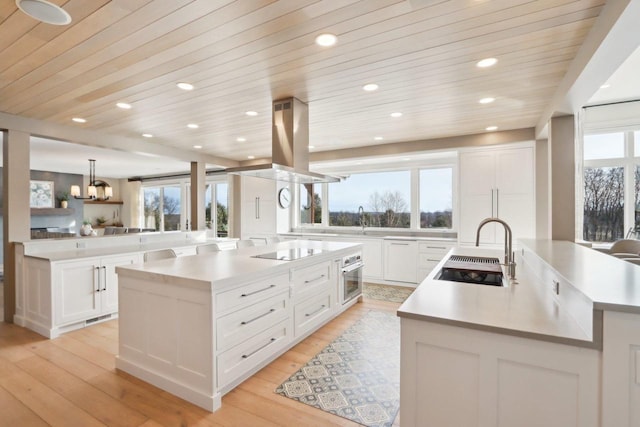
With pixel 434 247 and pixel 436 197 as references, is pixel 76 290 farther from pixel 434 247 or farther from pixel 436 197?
pixel 436 197

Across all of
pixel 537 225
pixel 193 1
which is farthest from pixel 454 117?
pixel 193 1

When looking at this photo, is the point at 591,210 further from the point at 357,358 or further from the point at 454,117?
the point at 357,358

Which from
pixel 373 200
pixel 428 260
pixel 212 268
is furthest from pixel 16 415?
pixel 373 200

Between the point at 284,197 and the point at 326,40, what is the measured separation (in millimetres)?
4955

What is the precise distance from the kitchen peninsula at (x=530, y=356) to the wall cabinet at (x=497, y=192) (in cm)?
327

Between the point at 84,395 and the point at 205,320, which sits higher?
the point at 205,320

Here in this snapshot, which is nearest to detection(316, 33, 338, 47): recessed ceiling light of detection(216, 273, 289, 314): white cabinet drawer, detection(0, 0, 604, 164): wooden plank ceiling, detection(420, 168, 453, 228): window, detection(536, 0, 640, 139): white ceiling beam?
detection(0, 0, 604, 164): wooden plank ceiling

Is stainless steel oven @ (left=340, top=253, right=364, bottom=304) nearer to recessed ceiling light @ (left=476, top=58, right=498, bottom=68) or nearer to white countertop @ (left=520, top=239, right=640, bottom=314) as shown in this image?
white countertop @ (left=520, top=239, right=640, bottom=314)

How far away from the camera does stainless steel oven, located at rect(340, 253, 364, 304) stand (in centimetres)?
390

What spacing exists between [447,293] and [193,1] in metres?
2.03

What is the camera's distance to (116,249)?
419 centimetres

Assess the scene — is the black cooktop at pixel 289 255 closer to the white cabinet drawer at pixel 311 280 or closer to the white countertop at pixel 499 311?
the white cabinet drawer at pixel 311 280

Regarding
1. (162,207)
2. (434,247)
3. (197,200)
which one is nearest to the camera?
(434,247)

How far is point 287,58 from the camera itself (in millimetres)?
2305
